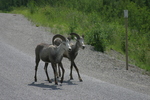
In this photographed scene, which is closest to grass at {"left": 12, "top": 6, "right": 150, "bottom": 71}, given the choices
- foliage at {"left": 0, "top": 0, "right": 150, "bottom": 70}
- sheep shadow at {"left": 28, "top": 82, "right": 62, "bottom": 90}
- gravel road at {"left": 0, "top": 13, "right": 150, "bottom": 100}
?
foliage at {"left": 0, "top": 0, "right": 150, "bottom": 70}

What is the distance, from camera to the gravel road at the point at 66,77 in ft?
29.7

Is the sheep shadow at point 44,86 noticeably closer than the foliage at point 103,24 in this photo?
Yes

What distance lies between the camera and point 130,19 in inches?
1412

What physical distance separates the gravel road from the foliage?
5.85 ft

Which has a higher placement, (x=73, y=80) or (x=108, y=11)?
(x=108, y=11)

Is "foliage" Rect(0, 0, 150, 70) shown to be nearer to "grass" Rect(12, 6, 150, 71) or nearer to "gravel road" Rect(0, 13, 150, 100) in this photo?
"grass" Rect(12, 6, 150, 71)

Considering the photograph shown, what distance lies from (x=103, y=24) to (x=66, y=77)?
13.9 m

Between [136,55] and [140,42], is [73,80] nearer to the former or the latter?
[136,55]

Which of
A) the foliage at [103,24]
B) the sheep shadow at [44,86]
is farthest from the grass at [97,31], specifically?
the sheep shadow at [44,86]

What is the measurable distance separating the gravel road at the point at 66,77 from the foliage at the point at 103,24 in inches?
70.2

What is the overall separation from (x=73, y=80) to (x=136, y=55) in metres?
11.5

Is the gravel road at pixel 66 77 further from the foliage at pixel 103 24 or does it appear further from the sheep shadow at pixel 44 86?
the foliage at pixel 103 24

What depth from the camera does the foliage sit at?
20797 millimetres

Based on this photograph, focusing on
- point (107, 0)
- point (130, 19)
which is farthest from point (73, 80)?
point (107, 0)
